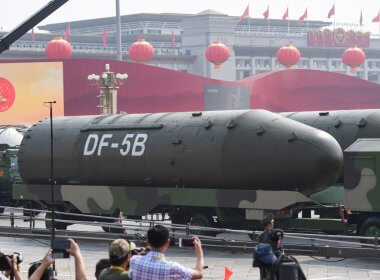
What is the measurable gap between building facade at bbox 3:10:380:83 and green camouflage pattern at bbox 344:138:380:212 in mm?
96001

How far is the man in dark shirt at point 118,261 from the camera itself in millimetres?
10148

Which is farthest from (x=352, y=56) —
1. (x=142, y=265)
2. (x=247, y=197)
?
(x=142, y=265)

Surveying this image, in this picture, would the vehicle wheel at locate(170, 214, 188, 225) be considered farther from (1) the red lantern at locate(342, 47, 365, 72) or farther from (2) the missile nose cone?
(1) the red lantern at locate(342, 47, 365, 72)

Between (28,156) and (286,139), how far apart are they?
33.5 feet

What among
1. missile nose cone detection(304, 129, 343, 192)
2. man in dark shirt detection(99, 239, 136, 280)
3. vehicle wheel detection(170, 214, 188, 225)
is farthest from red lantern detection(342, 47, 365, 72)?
man in dark shirt detection(99, 239, 136, 280)

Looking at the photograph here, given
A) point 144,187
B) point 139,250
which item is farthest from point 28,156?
point 139,250

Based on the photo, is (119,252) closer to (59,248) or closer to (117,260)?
(117,260)

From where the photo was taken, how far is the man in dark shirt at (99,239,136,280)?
1015cm

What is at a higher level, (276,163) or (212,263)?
(276,163)

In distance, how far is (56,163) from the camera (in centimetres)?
3222

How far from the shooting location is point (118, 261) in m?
10.2

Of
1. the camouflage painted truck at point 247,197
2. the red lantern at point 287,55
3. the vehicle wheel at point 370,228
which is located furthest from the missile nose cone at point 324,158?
the red lantern at point 287,55

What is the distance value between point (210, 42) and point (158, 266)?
131510 millimetres

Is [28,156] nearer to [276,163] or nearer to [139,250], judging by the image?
[276,163]
